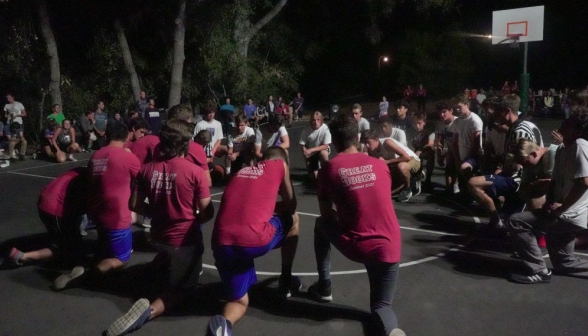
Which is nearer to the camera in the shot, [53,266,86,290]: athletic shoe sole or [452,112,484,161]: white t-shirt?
[53,266,86,290]: athletic shoe sole

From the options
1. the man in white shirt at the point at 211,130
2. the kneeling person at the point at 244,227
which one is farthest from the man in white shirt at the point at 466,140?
the kneeling person at the point at 244,227

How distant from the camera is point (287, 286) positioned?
5340mm

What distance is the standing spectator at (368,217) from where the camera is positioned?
443 centimetres

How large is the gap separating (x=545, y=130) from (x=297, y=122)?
11.1 m

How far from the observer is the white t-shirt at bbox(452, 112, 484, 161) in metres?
8.76

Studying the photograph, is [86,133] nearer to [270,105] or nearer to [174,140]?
[270,105]

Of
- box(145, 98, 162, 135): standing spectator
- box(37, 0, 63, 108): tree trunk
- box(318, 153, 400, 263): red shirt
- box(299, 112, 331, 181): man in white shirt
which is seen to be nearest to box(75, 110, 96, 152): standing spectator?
box(145, 98, 162, 135): standing spectator

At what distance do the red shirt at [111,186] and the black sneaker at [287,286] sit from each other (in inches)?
63.9

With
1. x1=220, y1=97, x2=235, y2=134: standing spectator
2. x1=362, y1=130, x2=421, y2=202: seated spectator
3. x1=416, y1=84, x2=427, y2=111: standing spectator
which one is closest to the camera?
x1=362, y1=130, x2=421, y2=202: seated spectator

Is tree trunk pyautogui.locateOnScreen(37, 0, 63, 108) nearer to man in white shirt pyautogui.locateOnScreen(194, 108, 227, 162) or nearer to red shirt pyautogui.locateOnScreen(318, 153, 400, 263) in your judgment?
man in white shirt pyautogui.locateOnScreen(194, 108, 227, 162)

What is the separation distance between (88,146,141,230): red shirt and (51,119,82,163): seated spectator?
10317mm

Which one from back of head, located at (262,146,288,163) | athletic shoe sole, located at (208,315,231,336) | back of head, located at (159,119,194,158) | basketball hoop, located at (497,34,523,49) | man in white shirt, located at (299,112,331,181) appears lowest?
athletic shoe sole, located at (208,315,231,336)

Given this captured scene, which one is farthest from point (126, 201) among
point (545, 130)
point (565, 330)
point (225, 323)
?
point (545, 130)

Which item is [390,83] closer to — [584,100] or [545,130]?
Answer: [545,130]
